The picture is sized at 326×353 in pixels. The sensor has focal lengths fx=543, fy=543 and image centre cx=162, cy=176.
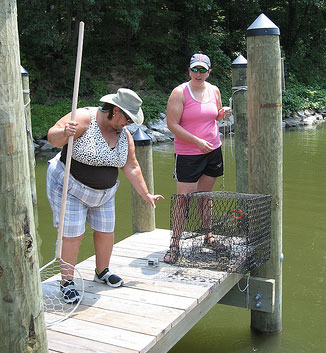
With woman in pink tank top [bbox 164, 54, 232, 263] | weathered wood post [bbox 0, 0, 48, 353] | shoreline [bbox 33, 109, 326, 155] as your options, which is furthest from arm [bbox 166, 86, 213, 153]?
shoreline [bbox 33, 109, 326, 155]

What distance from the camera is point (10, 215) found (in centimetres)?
221

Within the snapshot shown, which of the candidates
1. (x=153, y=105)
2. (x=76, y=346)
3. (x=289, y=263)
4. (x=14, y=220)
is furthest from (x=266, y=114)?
(x=153, y=105)

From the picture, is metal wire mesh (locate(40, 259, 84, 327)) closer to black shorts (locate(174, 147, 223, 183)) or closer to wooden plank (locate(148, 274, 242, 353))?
wooden plank (locate(148, 274, 242, 353))

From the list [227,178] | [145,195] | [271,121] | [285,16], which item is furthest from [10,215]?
[285,16]

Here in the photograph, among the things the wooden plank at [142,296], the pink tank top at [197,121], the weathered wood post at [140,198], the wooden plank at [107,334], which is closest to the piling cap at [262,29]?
the pink tank top at [197,121]

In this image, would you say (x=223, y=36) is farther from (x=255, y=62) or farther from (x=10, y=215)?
(x=10, y=215)

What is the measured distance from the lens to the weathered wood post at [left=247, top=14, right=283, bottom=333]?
418cm

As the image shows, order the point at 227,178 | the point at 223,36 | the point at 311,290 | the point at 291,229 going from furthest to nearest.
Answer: the point at 223,36
the point at 227,178
the point at 291,229
the point at 311,290

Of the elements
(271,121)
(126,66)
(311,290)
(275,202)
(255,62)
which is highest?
(126,66)

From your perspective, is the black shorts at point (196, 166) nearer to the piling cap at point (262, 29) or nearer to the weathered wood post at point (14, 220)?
the piling cap at point (262, 29)

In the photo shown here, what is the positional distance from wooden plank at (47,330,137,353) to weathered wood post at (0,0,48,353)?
688mm

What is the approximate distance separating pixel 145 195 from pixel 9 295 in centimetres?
190

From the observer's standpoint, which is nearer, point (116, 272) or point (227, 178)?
point (116, 272)

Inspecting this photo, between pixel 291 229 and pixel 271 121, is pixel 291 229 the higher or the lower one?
the lower one
